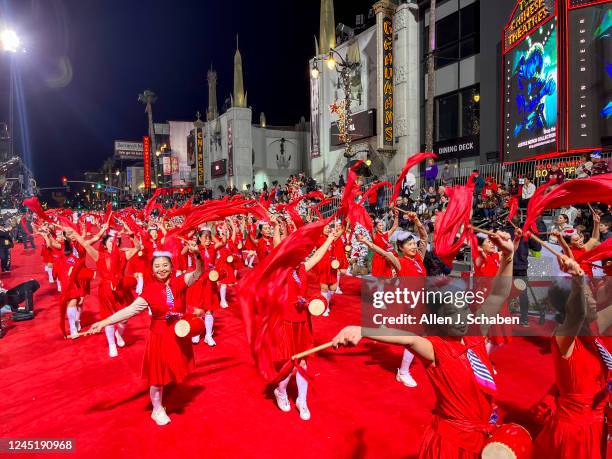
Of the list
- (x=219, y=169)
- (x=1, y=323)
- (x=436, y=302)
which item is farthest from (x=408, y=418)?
(x=219, y=169)

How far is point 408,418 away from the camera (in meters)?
4.65

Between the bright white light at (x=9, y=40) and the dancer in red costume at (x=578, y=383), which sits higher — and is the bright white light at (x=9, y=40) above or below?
above

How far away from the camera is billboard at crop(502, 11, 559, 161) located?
1313 cm

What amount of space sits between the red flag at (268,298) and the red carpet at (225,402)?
252mm

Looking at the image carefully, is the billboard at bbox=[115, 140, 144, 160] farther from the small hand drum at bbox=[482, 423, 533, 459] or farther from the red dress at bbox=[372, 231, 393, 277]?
the small hand drum at bbox=[482, 423, 533, 459]

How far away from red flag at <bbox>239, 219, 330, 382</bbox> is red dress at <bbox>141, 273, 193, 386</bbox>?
2083 mm

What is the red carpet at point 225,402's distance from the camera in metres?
4.25

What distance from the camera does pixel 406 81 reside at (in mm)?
20172

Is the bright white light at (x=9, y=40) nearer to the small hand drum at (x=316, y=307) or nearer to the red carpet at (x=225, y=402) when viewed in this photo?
the red carpet at (x=225, y=402)

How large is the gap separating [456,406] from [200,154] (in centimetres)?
4357

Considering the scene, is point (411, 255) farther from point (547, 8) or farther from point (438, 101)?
point (438, 101)

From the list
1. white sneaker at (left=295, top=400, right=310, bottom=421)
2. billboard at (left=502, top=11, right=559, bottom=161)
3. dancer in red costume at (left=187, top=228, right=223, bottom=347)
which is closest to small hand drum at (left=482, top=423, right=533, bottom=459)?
white sneaker at (left=295, top=400, right=310, bottom=421)

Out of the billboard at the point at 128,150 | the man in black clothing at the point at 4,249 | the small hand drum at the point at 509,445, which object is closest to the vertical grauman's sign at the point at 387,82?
the man in black clothing at the point at 4,249

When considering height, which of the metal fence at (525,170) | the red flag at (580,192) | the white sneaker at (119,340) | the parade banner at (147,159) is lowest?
the white sneaker at (119,340)
